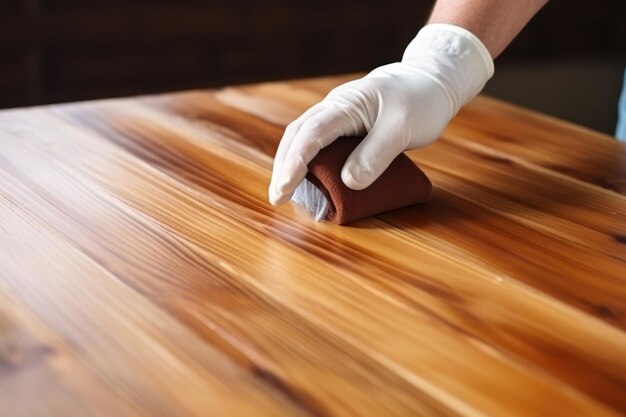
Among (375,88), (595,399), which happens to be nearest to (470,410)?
(595,399)

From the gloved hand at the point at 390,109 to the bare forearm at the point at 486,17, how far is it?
22mm

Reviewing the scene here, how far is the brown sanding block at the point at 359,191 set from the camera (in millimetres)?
1022

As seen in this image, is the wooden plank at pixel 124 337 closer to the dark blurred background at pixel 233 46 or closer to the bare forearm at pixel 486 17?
the bare forearm at pixel 486 17

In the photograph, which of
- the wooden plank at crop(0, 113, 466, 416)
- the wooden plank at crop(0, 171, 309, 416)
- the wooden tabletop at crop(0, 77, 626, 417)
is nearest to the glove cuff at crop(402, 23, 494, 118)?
the wooden tabletop at crop(0, 77, 626, 417)

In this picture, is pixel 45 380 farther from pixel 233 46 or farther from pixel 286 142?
pixel 233 46

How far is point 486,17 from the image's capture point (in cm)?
122

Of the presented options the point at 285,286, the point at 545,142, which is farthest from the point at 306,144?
the point at 545,142

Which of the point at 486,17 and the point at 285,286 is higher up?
the point at 486,17

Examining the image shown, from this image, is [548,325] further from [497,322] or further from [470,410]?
[470,410]

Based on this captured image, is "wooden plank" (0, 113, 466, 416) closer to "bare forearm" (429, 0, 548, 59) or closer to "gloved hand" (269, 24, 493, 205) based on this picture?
"gloved hand" (269, 24, 493, 205)

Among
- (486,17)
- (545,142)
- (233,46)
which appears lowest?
(233,46)

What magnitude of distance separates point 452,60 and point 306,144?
27 centimetres

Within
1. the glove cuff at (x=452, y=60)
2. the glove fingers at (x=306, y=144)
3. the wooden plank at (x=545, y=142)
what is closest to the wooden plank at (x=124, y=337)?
the glove fingers at (x=306, y=144)

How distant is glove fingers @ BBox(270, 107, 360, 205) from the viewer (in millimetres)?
1017
